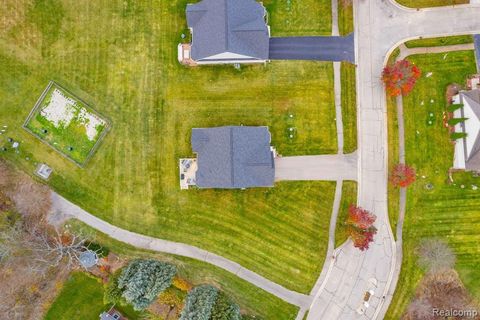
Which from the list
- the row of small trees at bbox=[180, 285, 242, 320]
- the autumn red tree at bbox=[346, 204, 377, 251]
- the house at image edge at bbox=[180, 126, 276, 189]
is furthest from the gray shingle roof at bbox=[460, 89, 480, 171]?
the row of small trees at bbox=[180, 285, 242, 320]

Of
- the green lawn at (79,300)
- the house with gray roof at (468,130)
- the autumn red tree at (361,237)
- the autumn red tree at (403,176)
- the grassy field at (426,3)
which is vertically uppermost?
the grassy field at (426,3)

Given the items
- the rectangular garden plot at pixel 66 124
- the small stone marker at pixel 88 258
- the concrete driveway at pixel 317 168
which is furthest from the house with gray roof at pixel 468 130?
the small stone marker at pixel 88 258

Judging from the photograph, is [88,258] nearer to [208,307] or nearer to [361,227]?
[208,307]

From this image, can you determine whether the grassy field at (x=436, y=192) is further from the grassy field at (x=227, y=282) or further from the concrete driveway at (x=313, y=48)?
the grassy field at (x=227, y=282)

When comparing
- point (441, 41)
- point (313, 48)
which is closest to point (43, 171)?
point (313, 48)

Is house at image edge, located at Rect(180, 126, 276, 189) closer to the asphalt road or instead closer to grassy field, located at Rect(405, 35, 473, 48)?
grassy field, located at Rect(405, 35, 473, 48)

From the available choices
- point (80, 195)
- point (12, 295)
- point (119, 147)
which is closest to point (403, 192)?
point (119, 147)

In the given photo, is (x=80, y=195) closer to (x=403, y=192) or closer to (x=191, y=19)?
(x=191, y=19)
